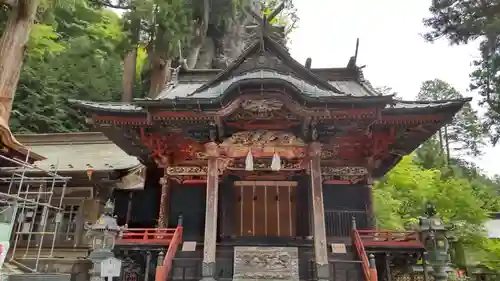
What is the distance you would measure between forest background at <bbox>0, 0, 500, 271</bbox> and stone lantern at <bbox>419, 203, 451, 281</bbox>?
8512 mm

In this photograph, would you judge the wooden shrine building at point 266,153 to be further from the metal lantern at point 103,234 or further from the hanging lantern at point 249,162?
the metal lantern at point 103,234

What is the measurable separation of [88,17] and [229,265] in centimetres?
2348

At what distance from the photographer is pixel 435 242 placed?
7.92m

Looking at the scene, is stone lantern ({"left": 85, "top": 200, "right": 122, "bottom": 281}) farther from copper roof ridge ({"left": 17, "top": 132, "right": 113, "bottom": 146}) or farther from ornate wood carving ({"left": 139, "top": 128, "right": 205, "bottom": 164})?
copper roof ridge ({"left": 17, "top": 132, "right": 113, "bottom": 146})

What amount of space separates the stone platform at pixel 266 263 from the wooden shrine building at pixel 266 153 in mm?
32

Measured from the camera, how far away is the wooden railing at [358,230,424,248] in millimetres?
8700

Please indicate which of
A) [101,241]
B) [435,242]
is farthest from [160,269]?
[435,242]

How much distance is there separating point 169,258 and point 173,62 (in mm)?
13539

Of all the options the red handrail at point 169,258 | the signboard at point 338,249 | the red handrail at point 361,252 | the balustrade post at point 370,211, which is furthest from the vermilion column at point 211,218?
the balustrade post at point 370,211

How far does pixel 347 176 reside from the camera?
10.5 m

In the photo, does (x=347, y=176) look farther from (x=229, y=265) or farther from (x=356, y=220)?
(x=229, y=265)

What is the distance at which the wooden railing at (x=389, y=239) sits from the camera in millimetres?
8700

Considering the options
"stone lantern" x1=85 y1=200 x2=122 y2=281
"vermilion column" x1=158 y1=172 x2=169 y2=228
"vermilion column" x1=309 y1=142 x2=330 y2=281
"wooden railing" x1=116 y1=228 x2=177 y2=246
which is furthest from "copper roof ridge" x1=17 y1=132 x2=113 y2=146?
"vermilion column" x1=309 y1=142 x2=330 y2=281

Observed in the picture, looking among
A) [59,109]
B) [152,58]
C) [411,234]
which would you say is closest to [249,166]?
[411,234]
